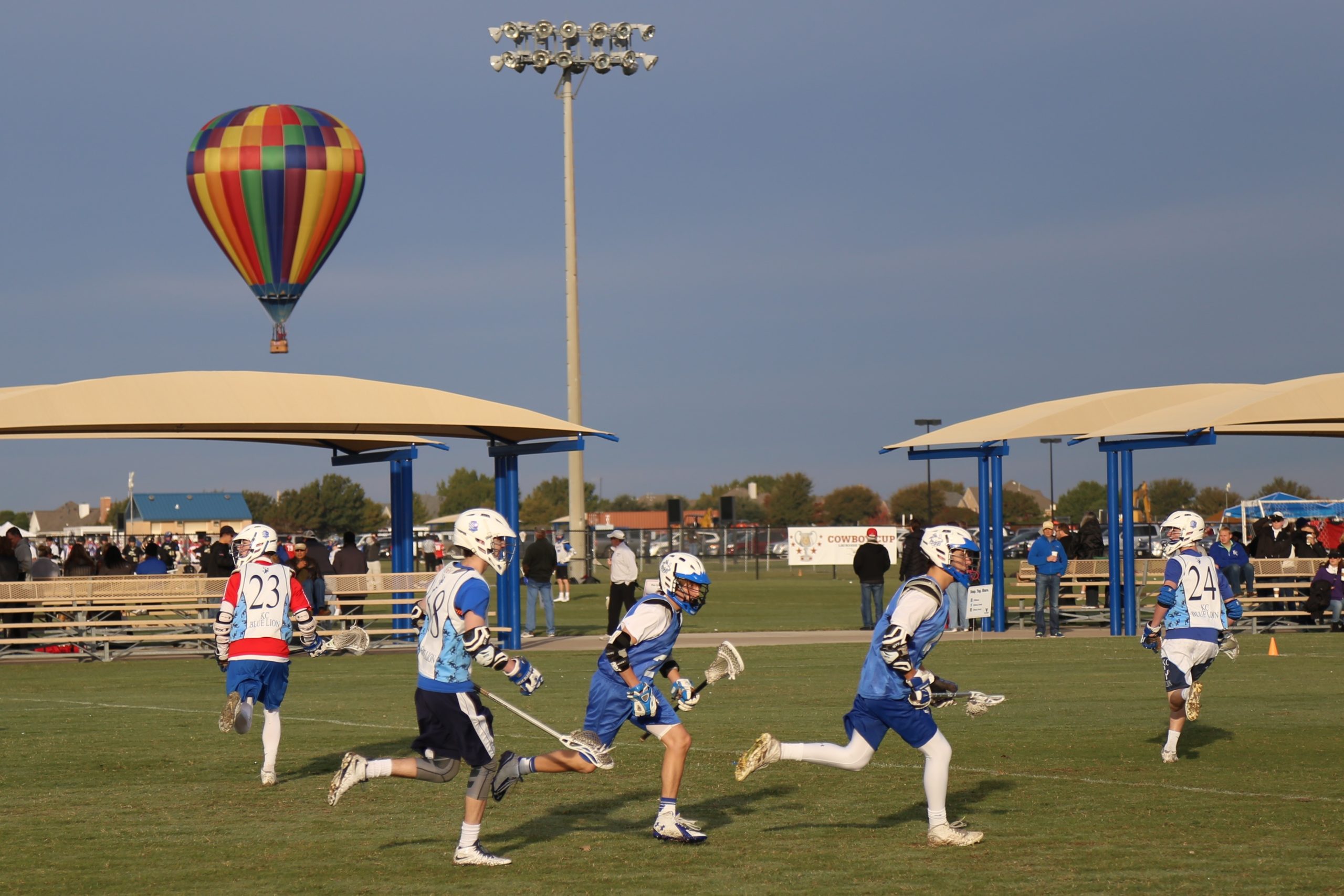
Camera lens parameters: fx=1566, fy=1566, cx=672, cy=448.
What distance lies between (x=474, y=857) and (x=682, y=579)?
199 cm

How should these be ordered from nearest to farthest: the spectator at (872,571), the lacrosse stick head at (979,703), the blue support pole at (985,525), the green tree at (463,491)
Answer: the lacrosse stick head at (979,703) < the spectator at (872,571) < the blue support pole at (985,525) < the green tree at (463,491)

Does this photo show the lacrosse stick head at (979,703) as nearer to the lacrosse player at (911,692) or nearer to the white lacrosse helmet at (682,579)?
the lacrosse player at (911,692)

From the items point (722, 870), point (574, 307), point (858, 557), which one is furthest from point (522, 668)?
point (574, 307)

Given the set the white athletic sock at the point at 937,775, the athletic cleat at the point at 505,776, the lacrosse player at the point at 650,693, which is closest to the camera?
the athletic cleat at the point at 505,776

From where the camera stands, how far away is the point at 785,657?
22.8m

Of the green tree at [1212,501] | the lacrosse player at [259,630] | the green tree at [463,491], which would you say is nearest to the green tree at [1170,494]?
the green tree at [1212,501]

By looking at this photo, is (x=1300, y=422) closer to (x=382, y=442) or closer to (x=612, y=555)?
(x=612, y=555)

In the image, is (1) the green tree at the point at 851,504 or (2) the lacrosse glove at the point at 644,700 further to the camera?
(1) the green tree at the point at 851,504

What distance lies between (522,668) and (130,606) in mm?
17928

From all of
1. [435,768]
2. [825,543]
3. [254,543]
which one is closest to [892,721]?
[435,768]

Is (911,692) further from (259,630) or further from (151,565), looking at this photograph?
(151,565)

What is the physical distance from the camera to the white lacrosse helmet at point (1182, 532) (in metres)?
12.3

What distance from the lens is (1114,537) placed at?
26891mm

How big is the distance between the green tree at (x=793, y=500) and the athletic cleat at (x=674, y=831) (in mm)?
118925
